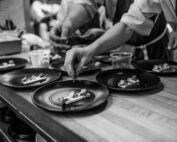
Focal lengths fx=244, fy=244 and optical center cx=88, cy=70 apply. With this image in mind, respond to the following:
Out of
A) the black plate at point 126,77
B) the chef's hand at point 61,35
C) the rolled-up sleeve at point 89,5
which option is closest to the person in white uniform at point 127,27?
the black plate at point 126,77

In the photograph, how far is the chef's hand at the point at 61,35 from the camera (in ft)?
6.12

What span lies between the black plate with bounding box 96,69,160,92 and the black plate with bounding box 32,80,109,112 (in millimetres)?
73

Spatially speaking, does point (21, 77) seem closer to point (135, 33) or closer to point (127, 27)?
point (127, 27)

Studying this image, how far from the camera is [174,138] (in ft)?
2.62

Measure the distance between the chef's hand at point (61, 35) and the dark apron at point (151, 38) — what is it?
0.47 meters

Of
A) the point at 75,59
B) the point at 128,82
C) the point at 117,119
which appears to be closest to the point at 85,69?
the point at 75,59

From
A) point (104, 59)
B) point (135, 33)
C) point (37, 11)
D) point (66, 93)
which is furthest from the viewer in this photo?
point (37, 11)

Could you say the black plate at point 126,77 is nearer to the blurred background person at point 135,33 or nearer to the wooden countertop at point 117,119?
the wooden countertop at point 117,119

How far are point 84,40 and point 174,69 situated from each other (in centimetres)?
81

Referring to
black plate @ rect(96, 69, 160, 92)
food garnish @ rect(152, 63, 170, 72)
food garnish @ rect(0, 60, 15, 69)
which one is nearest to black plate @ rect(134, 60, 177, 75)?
food garnish @ rect(152, 63, 170, 72)

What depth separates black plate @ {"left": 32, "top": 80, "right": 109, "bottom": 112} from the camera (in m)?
1.02

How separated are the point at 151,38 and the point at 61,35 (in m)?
0.80

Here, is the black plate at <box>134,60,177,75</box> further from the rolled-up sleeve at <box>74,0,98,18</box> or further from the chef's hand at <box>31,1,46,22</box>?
the chef's hand at <box>31,1,46,22</box>

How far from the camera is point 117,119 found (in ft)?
3.10
